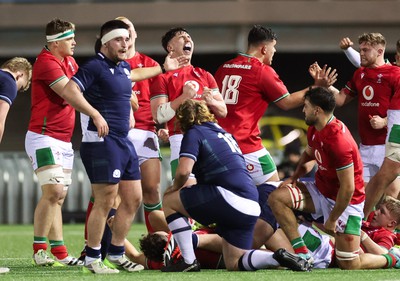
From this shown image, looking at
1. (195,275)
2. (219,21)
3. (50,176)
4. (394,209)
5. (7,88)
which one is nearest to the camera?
(195,275)

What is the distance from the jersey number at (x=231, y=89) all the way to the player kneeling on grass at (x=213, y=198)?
124 centimetres

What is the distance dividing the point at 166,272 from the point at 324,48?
16087 mm

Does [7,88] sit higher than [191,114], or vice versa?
[7,88]

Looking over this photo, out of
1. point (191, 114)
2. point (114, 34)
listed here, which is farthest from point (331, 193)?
point (114, 34)

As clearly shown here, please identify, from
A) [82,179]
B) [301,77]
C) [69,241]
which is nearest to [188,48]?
[69,241]

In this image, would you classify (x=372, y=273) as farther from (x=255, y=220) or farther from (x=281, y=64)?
(x=281, y=64)

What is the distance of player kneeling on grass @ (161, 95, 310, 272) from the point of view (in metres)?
10.1

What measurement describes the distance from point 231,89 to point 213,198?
180 cm

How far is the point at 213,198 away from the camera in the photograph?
397 inches

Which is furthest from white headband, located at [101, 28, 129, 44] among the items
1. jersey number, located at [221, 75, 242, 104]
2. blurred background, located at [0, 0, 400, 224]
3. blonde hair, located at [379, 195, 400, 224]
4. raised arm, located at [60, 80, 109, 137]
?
blurred background, located at [0, 0, 400, 224]

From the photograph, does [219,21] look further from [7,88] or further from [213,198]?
[213,198]

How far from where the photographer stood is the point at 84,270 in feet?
33.4

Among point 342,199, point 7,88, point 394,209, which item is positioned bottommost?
point 394,209

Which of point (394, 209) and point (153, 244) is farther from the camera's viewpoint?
point (394, 209)
